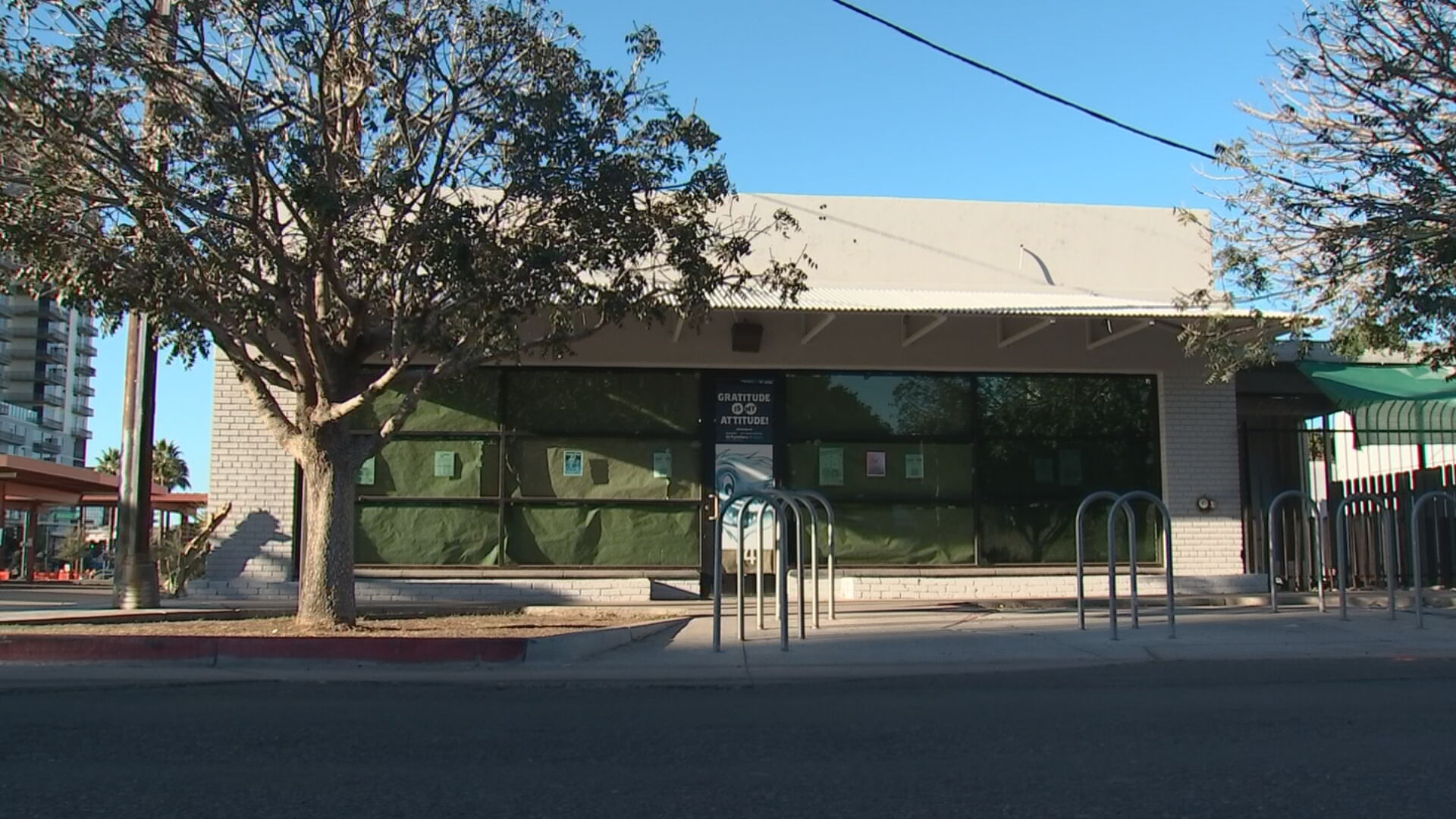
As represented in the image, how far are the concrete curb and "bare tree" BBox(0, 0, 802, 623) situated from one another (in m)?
1.57

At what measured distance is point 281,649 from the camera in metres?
9.61

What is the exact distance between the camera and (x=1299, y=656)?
33.0ft

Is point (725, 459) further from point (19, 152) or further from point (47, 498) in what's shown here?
point (47, 498)

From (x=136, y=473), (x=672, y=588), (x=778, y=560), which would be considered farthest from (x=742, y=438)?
(x=136, y=473)

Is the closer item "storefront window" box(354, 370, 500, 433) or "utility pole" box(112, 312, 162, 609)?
"utility pole" box(112, 312, 162, 609)

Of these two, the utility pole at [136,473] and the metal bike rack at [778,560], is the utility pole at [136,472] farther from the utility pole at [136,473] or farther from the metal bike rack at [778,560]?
the metal bike rack at [778,560]

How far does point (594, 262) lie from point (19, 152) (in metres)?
4.81

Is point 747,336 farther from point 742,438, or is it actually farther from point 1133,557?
point 1133,557

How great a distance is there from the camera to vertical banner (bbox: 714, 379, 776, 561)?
53.0ft

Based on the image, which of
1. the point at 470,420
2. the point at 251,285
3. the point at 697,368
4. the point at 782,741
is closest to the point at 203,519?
the point at 470,420

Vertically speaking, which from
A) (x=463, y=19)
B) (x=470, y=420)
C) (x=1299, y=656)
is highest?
(x=463, y=19)

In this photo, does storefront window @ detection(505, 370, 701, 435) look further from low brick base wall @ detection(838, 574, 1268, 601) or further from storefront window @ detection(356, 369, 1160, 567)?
low brick base wall @ detection(838, 574, 1268, 601)

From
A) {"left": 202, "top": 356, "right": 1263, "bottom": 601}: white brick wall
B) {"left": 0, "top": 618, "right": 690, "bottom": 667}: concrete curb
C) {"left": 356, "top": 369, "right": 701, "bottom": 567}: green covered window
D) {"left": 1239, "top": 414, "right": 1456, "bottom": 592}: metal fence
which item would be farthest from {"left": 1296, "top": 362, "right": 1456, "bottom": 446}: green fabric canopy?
{"left": 0, "top": 618, "right": 690, "bottom": 667}: concrete curb

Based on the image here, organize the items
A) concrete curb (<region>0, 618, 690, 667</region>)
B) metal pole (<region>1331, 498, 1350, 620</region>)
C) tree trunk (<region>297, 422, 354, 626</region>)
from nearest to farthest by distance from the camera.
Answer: concrete curb (<region>0, 618, 690, 667</region>) < tree trunk (<region>297, 422, 354, 626</region>) < metal pole (<region>1331, 498, 1350, 620</region>)
